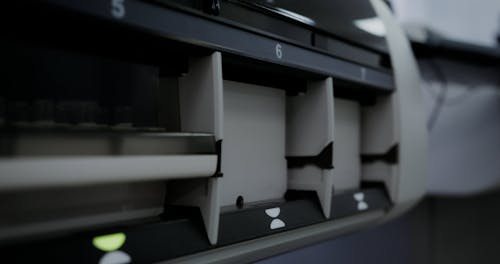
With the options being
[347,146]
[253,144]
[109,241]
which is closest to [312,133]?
[253,144]

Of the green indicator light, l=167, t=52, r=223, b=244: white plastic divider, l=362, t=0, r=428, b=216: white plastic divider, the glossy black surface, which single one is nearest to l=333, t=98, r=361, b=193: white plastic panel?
l=362, t=0, r=428, b=216: white plastic divider

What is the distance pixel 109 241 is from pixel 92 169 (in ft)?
0.31

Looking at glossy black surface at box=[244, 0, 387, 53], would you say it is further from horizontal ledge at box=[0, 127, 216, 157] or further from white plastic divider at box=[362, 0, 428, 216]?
horizontal ledge at box=[0, 127, 216, 157]

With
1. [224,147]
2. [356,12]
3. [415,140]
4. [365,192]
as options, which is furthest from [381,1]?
[224,147]

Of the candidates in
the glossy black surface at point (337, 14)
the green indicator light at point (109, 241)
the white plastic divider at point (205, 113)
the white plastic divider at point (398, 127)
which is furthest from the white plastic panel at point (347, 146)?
the green indicator light at point (109, 241)

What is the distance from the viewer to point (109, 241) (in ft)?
1.62

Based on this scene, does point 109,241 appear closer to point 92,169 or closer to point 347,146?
point 92,169

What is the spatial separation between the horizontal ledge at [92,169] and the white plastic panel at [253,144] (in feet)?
0.60

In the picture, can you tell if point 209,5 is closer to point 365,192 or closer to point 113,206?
point 113,206

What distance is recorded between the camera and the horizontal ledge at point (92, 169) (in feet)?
1.27

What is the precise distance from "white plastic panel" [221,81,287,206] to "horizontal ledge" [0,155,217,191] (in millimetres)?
182

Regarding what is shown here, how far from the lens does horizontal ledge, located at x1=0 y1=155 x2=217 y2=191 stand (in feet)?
1.27

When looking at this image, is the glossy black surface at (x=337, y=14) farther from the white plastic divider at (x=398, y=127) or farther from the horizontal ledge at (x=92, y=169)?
the horizontal ledge at (x=92, y=169)

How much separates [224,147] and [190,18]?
0.75ft
